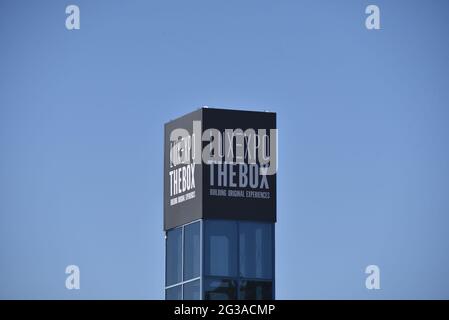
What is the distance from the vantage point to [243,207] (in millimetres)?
55875

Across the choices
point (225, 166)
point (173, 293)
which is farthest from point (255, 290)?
point (225, 166)

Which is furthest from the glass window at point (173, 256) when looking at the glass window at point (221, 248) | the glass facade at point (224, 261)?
the glass window at point (221, 248)

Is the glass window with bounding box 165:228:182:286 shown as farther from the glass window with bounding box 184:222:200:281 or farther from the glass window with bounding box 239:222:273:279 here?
the glass window with bounding box 239:222:273:279

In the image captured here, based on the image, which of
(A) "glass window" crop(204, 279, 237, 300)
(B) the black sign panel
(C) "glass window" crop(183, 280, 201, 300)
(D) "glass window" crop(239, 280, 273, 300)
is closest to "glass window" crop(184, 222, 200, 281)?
(C) "glass window" crop(183, 280, 201, 300)

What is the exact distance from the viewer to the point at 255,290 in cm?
5553

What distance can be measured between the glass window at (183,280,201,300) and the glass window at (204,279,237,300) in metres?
0.32

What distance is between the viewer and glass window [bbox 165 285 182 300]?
56000 mm

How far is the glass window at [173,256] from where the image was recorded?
2227 inches

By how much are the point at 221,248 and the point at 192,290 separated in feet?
5.29

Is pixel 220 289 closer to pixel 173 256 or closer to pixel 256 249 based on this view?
pixel 256 249
